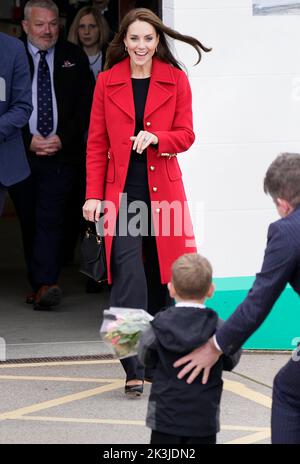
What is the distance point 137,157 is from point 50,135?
219 centimetres

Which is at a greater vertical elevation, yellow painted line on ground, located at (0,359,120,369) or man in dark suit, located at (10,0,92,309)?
man in dark suit, located at (10,0,92,309)

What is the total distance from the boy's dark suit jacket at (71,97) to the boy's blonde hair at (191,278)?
4156 mm

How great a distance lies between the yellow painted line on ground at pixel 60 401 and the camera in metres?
5.97

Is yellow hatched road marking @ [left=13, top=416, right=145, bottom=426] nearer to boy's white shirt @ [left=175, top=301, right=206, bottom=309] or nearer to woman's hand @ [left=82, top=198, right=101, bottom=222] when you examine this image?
woman's hand @ [left=82, top=198, right=101, bottom=222]

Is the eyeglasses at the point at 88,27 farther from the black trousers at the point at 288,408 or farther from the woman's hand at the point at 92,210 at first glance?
the black trousers at the point at 288,408

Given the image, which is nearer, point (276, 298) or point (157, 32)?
point (276, 298)

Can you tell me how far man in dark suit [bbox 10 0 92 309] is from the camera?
8.32m

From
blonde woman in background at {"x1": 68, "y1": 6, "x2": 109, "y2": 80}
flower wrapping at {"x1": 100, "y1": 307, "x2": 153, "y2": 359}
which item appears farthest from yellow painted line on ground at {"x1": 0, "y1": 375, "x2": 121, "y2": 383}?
blonde woman in background at {"x1": 68, "y1": 6, "x2": 109, "y2": 80}

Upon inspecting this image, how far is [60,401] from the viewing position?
246 inches

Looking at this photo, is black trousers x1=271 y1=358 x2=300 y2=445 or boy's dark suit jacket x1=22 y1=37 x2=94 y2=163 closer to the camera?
black trousers x1=271 y1=358 x2=300 y2=445

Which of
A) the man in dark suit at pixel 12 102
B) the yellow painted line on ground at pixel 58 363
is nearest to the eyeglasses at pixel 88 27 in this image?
the man in dark suit at pixel 12 102

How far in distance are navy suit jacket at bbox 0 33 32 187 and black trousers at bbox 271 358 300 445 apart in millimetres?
3151

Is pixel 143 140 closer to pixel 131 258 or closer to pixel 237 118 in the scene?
pixel 131 258

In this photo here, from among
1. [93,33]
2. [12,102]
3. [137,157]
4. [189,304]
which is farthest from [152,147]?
[93,33]
